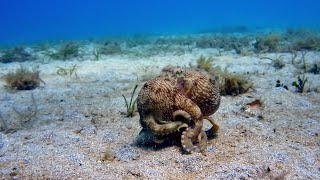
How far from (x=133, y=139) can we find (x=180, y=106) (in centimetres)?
94

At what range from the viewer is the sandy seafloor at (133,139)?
3117 mm

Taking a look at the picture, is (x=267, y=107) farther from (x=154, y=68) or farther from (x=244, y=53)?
(x=244, y=53)

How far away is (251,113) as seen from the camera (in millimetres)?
4750

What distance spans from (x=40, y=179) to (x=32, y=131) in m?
1.52

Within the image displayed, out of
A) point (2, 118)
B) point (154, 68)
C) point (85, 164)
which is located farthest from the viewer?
point (154, 68)

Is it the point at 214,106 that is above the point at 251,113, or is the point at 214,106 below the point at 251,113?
above

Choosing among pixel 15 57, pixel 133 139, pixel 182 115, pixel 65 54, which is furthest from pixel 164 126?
pixel 15 57

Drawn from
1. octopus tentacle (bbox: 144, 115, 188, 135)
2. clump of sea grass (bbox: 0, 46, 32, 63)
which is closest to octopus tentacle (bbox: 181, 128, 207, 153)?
octopus tentacle (bbox: 144, 115, 188, 135)

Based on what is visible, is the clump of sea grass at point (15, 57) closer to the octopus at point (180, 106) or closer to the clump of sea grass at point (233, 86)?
the clump of sea grass at point (233, 86)

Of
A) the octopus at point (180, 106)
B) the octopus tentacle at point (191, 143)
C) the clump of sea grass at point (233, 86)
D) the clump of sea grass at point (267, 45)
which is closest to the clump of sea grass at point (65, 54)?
the clump of sea grass at point (233, 86)

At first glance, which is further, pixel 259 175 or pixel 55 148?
pixel 55 148

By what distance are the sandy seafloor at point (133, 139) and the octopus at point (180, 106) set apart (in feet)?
0.77

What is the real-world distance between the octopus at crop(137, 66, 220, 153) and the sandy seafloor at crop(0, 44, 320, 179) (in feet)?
0.77

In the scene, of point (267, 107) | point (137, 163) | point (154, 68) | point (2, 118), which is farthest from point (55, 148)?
point (154, 68)
